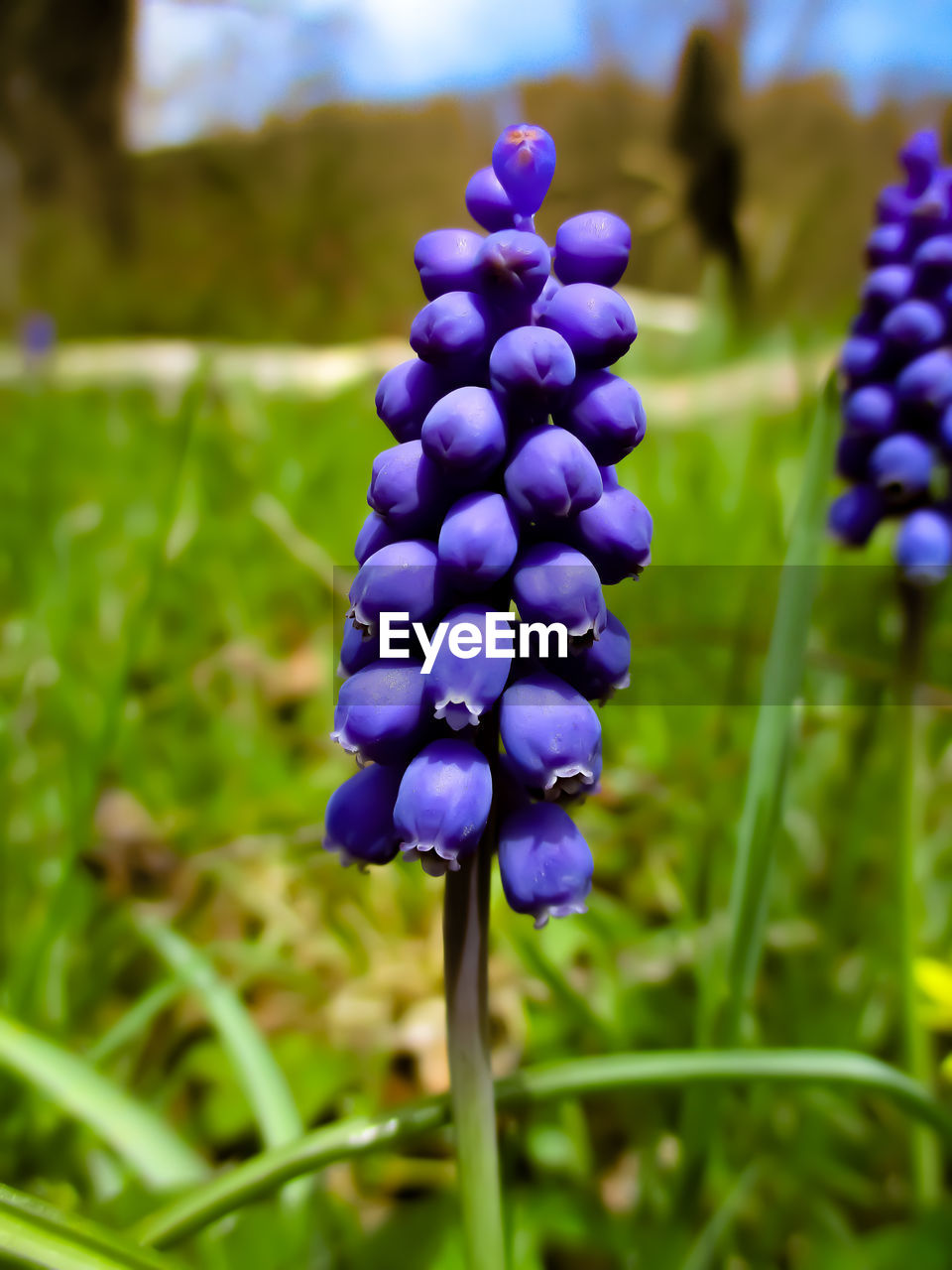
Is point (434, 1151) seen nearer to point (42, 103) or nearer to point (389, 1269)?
point (389, 1269)

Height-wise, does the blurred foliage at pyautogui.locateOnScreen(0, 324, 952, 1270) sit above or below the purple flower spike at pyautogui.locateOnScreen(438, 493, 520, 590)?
below

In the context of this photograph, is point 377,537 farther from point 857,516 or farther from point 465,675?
point 857,516

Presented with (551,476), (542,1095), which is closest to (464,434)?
(551,476)

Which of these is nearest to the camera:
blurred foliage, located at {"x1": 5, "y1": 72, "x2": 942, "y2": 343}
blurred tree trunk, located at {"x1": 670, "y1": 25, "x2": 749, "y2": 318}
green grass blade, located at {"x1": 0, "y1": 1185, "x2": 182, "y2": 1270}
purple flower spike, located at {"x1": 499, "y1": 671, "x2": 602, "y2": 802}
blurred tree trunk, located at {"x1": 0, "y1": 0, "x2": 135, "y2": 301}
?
green grass blade, located at {"x1": 0, "y1": 1185, "x2": 182, "y2": 1270}

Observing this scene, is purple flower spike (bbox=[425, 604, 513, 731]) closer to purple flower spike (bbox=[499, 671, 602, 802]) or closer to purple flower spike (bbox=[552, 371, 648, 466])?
purple flower spike (bbox=[499, 671, 602, 802])

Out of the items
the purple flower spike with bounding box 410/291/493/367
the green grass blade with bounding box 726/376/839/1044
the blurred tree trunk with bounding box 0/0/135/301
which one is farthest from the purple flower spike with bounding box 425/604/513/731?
the blurred tree trunk with bounding box 0/0/135/301

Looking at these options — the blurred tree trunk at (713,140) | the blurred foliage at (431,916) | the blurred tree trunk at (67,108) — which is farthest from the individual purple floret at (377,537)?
the blurred tree trunk at (67,108)
